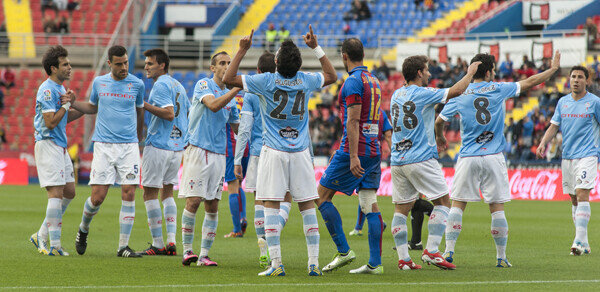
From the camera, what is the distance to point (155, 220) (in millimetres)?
10945

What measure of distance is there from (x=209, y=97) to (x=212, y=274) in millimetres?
1953

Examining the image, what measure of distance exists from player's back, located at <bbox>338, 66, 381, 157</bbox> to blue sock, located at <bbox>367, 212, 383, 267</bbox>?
68cm

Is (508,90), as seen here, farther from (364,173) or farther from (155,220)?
(155,220)

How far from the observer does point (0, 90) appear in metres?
36.5

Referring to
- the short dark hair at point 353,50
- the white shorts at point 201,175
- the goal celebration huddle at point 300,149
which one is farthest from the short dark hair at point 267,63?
the short dark hair at point 353,50

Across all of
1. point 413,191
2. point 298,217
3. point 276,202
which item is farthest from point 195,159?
point 298,217

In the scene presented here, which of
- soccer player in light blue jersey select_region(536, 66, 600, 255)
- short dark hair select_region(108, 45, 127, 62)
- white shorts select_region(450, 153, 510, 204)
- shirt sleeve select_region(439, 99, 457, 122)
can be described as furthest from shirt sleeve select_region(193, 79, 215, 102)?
soccer player in light blue jersey select_region(536, 66, 600, 255)

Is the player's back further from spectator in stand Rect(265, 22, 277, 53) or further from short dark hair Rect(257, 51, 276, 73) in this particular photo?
spectator in stand Rect(265, 22, 277, 53)

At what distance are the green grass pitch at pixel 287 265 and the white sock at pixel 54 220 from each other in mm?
274

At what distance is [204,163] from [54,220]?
2.26 meters

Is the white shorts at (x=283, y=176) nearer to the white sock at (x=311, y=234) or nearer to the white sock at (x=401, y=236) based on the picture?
the white sock at (x=311, y=234)

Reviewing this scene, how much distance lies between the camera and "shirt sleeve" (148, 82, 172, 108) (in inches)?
427

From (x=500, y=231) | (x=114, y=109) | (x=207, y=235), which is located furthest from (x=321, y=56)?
(x=114, y=109)

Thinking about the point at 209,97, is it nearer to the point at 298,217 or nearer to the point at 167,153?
the point at 167,153
